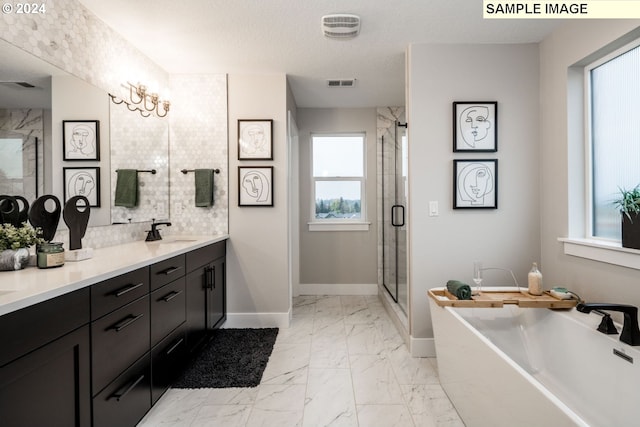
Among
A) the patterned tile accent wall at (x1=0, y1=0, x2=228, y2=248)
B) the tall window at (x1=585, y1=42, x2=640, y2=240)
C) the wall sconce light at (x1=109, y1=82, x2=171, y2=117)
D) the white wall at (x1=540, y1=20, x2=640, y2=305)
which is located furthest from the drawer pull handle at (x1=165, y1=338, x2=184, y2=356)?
→ the tall window at (x1=585, y1=42, x2=640, y2=240)

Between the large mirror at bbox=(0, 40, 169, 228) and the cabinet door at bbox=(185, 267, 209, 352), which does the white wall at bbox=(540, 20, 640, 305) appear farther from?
the large mirror at bbox=(0, 40, 169, 228)

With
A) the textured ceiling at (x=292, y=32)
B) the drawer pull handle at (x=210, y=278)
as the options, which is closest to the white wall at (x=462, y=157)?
the textured ceiling at (x=292, y=32)

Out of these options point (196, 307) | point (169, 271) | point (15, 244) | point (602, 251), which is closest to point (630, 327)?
point (602, 251)

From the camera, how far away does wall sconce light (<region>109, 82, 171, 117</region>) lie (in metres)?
2.69

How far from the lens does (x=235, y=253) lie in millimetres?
3270

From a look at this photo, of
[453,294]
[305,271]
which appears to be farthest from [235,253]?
[453,294]

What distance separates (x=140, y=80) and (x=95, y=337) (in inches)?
89.3

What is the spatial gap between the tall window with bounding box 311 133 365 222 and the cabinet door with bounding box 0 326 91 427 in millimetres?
3421

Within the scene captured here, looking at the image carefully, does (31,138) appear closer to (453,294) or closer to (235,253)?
(235,253)

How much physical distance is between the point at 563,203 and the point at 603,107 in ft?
2.22

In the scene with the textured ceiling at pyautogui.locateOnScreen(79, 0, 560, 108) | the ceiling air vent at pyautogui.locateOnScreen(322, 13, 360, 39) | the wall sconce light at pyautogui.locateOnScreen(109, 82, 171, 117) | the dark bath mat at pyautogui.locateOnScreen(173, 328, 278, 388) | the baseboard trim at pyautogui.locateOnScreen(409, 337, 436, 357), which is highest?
the textured ceiling at pyautogui.locateOnScreen(79, 0, 560, 108)

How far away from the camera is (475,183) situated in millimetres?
2654

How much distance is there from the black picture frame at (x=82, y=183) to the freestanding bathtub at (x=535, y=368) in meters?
2.43

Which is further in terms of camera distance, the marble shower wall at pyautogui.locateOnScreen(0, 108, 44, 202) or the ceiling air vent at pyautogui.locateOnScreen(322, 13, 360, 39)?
the ceiling air vent at pyautogui.locateOnScreen(322, 13, 360, 39)
